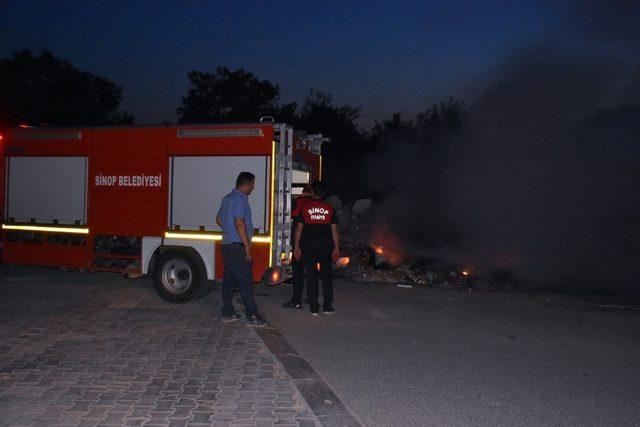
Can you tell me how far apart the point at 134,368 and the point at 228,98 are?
31.0 m

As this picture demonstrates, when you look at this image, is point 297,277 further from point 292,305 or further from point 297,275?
point 292,305

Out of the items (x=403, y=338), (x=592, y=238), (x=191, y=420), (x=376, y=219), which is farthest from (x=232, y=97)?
(x=191, y=420)

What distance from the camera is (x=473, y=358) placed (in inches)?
247

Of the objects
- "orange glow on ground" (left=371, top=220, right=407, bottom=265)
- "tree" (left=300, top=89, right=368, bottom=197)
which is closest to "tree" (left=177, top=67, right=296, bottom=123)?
"tree" (left=300, top=89, right=368, bottom=197)

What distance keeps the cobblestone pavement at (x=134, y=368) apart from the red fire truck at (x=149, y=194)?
0.74 meters

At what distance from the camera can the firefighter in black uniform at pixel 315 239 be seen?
8172 millimetres

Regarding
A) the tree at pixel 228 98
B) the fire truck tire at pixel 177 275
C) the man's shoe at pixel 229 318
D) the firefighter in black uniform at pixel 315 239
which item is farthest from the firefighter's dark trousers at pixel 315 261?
the tree at pixel 228 98

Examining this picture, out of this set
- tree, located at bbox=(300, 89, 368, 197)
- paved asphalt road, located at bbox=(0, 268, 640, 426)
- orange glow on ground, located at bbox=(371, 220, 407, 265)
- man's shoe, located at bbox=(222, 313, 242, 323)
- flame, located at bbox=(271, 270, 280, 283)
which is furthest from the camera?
tree, located at bbox=(300, 89, 368, 197)

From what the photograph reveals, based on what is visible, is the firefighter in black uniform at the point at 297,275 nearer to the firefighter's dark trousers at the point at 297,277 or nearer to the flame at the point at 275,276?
the firefighter's dark trousers at the point at 297,277

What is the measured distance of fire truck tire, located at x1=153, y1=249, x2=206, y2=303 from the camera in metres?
8.67

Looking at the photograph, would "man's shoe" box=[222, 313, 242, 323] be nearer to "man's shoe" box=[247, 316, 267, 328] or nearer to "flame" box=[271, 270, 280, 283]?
"man's shoe" box=[247, 316, 267, 328]

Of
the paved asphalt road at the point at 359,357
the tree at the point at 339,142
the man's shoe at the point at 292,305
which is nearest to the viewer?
the paved asphalt road at the point at 359,357

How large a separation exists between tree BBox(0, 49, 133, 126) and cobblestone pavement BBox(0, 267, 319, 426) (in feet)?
58.5

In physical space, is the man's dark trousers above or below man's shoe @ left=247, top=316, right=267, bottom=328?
above
